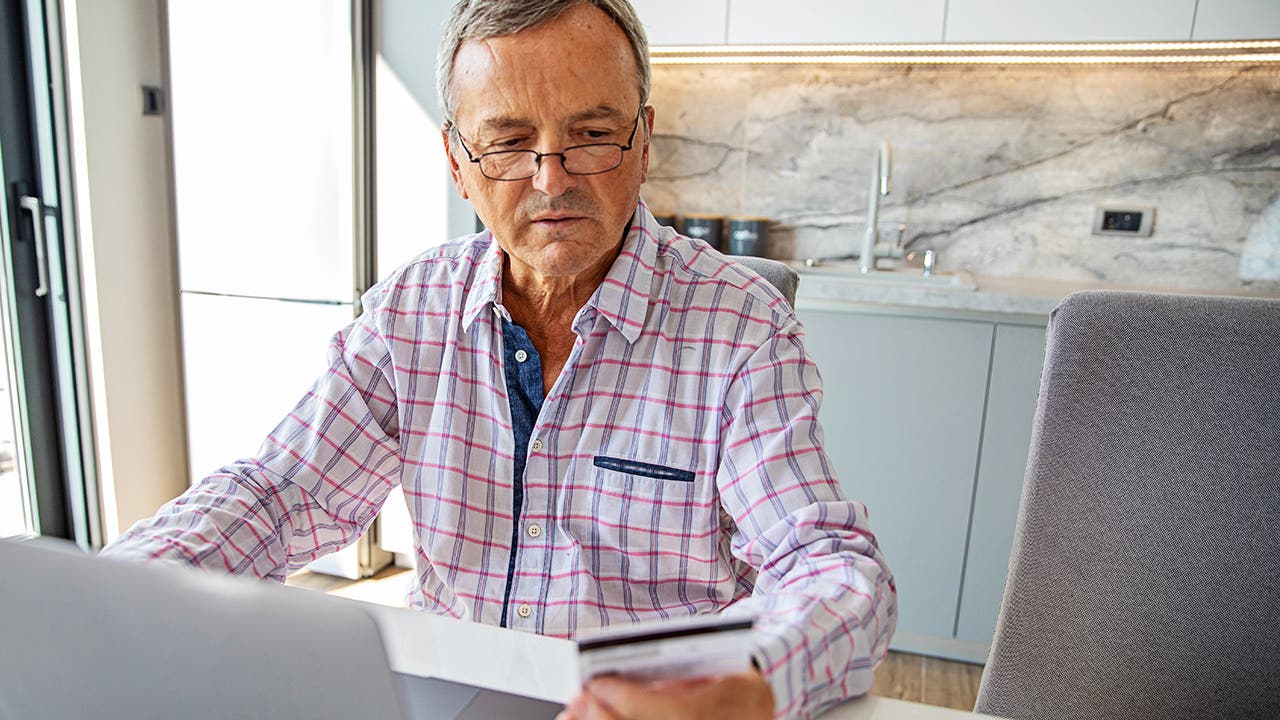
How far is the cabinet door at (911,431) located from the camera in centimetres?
204

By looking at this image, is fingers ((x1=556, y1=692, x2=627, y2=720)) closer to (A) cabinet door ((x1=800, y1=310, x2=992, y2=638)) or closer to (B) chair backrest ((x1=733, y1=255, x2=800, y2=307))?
(B) chair backrest ((x1=733, y1=255, x2=800, y2=307))

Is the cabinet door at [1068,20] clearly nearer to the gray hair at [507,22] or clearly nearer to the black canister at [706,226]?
the black canister at [706,226]

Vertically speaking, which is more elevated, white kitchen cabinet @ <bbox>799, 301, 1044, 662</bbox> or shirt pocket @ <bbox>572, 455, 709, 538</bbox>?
shirt pocket @ <bbox>572, 455, 709, 538</bbox>

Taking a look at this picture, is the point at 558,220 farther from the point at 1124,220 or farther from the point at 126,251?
the point at 1124,220

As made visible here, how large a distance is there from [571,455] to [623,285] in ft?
0.69

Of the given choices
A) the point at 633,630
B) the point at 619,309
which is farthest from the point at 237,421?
→ the point at 633,630

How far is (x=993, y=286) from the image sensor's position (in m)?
2.37

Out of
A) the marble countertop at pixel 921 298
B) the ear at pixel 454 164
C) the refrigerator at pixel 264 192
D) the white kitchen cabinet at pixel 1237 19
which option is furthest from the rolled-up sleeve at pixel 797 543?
the white kitchen cabinet at pixel 1237 19

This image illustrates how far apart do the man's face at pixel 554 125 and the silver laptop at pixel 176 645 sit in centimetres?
57

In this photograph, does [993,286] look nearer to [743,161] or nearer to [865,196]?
[865,196]

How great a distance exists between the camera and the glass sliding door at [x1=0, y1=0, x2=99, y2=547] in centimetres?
199

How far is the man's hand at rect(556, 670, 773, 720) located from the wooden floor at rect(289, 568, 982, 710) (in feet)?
5.00

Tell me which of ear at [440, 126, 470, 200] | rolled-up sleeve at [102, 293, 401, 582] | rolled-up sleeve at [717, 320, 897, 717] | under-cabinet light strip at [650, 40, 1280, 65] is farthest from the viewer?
under-cabinet light strip at [650, 40, 1280, 65]

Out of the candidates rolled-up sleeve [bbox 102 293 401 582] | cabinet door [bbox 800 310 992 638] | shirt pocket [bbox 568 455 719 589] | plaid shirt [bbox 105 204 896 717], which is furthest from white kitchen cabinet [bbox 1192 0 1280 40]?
rolled-up sleeve [bbox 102 293 401 582]
